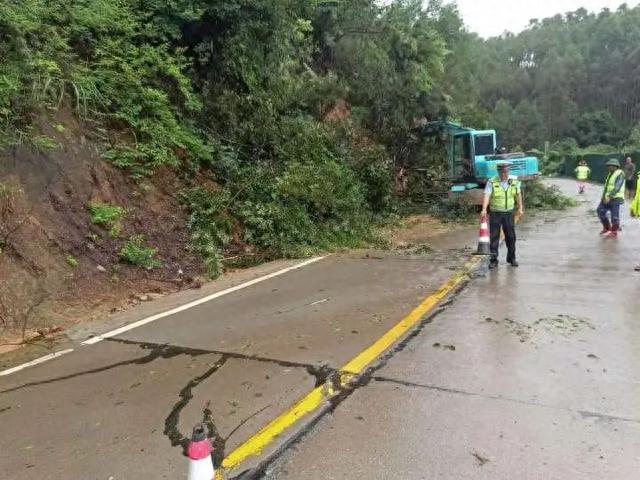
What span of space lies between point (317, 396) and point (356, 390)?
309 millimetres

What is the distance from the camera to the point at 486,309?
6594 mm

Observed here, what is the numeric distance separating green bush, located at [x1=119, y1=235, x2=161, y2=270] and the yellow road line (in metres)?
4.10

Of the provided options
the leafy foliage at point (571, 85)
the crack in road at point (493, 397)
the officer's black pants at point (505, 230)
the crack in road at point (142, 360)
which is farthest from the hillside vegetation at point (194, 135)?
the leafy foliage at point (571, 85)

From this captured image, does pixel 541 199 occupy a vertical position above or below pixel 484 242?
below

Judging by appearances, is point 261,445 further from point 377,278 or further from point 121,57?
point 121,57

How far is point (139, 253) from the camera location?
331 inches

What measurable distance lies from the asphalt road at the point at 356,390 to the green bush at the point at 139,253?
1.05 m

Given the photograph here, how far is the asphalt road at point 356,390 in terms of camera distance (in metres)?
3.43

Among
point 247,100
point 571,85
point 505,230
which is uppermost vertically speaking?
point 571,85

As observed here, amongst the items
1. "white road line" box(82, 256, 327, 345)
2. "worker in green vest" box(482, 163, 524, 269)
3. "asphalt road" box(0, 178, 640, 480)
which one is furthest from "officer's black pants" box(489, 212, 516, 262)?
"white road line" box(82, 256, 327, 345)

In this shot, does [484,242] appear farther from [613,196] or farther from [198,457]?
[198,457]

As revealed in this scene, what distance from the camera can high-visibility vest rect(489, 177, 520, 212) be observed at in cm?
947

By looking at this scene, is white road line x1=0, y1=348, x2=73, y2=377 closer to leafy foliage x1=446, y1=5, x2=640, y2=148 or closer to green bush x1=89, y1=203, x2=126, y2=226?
green bush x1=89, y1=203, x2=126, y2=226

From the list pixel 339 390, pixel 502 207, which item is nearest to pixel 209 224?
pixel 502 207
